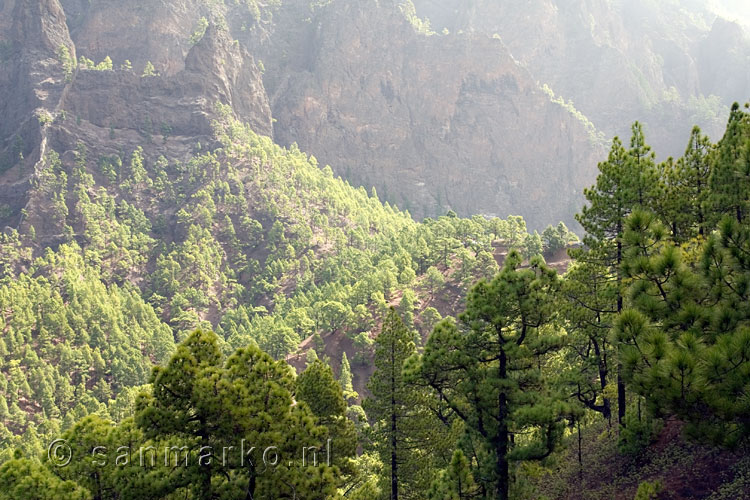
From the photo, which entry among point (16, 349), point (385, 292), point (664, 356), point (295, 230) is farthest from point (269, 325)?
point (664, 356)

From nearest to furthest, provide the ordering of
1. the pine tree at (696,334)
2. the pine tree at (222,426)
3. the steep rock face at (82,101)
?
1. the pine tree at (696,334)
2. the pine tree at (222,426)
3. the steep rock face at (82,101)

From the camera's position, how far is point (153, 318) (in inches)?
4063

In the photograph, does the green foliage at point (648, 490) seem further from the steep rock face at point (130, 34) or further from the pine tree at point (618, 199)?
the steep rock face at point (130, 34)

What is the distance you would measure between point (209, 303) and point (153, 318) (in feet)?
55.7

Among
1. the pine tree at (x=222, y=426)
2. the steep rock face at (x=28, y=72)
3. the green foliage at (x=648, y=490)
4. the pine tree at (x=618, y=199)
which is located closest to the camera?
the pine tree at (x=222, y=426)

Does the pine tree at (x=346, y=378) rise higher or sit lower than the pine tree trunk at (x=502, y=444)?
higher

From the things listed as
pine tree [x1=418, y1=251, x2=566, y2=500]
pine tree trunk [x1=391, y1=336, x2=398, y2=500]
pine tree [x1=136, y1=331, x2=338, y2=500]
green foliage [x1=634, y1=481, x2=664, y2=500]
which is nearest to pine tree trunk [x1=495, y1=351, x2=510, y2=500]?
pine tree [x1=418, y1=251, x2=566, y2=500]

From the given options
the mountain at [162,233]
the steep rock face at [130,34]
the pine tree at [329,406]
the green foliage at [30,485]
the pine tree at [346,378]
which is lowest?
the green foliage at [30,485]

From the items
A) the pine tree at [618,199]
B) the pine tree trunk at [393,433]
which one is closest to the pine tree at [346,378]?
the pine tree trunk at [393,433]

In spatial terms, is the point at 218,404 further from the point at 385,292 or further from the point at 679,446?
the point at 385,292

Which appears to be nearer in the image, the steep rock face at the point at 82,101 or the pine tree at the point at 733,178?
the pine tree at the point at 733,178

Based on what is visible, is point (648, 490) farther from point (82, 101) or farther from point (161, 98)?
point (82, 101)

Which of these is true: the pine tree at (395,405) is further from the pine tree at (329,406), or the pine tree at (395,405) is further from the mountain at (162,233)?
→ the mountain at (162,233)

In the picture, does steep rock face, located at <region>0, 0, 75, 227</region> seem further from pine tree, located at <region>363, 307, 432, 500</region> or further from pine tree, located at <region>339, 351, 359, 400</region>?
pine tree, located at <region>363, 307, 432, 500</region>
